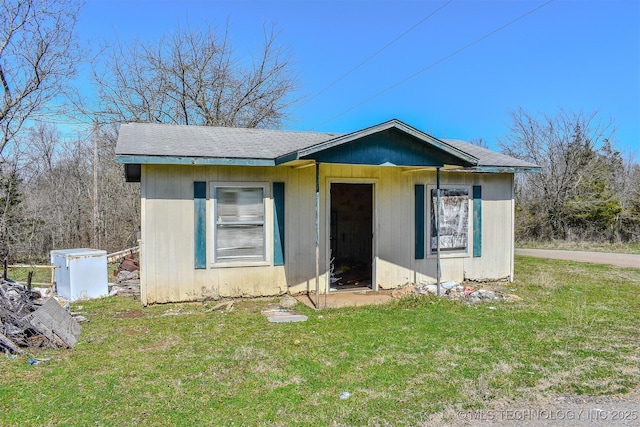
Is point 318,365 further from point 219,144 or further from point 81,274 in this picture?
point 81,274

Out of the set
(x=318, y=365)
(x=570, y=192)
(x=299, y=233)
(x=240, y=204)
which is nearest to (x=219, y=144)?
(x=240, y=204)

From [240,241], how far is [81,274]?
287cm

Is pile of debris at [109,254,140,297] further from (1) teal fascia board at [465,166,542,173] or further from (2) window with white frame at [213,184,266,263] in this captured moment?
(1) teal fascia board at [465,166,542,173]

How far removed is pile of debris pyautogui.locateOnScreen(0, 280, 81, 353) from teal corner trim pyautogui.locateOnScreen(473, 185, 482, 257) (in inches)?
282

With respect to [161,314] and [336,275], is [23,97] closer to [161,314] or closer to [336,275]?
[161,314]

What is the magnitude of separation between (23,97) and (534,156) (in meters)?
22.1

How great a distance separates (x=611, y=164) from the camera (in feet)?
71.3

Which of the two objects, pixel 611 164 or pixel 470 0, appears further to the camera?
pixel 611 164

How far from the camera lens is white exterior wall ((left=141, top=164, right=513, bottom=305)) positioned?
6.73 meters

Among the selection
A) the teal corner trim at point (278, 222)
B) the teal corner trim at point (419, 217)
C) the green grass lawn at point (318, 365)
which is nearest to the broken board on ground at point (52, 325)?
the green grass lawn at point (318, 365)

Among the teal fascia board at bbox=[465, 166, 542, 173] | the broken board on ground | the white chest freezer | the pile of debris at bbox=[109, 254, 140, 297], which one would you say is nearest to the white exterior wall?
the teal fascia board at bbox=[465, 166, 542, 173]

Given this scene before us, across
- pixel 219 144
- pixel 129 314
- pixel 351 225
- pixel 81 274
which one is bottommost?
pixel 129 314

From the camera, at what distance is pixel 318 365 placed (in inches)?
161

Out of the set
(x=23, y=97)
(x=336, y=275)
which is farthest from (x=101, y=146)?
(x=336, y=275)
